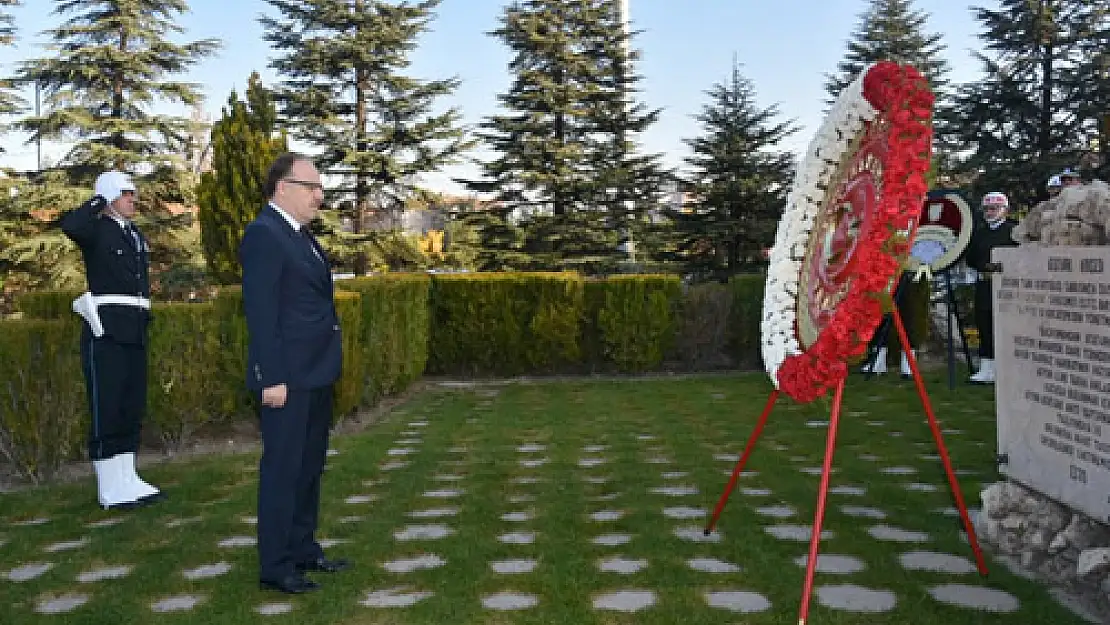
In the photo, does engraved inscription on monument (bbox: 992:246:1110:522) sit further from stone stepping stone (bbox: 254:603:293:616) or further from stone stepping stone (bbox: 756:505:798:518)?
stone stepping stone (bbox: 254:603:293:616)

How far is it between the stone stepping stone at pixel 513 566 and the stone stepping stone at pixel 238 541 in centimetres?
138

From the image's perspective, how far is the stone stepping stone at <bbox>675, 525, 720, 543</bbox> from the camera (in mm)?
4320

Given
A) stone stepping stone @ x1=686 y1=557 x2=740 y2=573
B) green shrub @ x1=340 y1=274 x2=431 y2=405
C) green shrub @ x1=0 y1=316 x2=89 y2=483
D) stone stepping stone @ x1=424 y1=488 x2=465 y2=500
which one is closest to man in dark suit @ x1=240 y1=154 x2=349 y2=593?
stone stepping stone @ x1=424 y1=488 x2=465 y2=500

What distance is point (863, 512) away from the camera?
4.75 metres

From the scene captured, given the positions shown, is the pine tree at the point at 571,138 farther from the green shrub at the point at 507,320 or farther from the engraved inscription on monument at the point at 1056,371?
the engraved inscription on monument at the point at 1056,371

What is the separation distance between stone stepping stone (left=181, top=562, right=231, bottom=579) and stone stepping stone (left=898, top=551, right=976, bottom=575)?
3.14m

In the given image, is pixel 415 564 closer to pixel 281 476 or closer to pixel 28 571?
pixel 281 476

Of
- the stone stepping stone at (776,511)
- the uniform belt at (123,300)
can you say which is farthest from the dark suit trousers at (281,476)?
the stone stepping stone at (776,511)

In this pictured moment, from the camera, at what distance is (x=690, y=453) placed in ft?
21.4

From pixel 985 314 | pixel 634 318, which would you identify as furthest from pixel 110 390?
pixel 985 314

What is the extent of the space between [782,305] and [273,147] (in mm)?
6846

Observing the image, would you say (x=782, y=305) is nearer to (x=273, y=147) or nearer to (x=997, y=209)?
(x=997, y=209)

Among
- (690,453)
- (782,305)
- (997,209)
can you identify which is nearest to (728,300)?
(997,209)

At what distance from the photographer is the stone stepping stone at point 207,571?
3.98 meters
